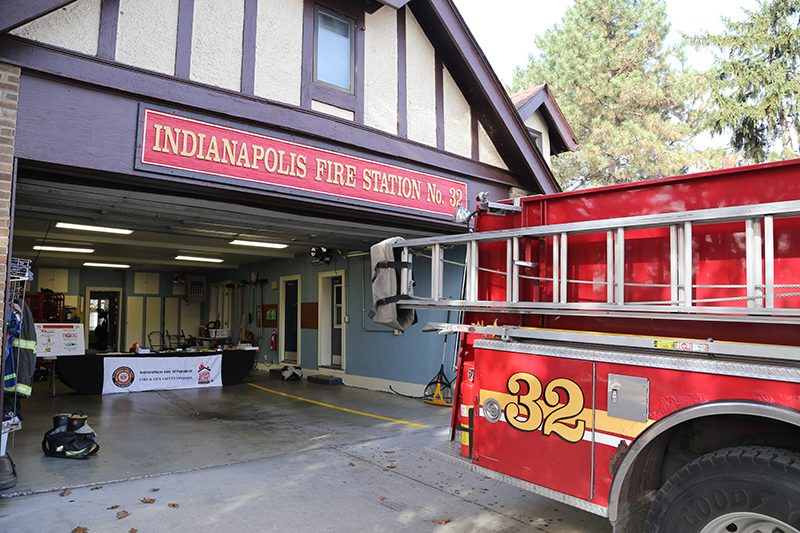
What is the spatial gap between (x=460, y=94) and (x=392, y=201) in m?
2.47

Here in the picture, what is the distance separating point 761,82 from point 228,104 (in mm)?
17119

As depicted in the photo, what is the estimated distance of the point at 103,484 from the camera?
5.17 meters

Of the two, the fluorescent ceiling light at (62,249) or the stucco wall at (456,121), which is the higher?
the stucco wall at (456,121)

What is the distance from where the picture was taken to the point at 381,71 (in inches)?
300

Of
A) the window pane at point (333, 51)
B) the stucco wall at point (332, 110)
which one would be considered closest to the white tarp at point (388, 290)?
the stucco wall at point (332, 110)

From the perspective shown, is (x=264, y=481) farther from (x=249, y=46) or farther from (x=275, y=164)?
(x=249, y=46)

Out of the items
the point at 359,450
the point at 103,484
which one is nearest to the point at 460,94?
the point at 359,450

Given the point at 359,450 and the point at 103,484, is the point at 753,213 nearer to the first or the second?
the point at 359,450

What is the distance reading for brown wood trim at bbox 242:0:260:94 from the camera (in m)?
6.14

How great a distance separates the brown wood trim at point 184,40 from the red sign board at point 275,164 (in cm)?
53

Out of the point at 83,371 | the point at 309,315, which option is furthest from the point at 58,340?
the point at 309,315

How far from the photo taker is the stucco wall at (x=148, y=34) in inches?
209

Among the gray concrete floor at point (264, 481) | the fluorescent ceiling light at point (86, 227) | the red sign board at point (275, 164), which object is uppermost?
the red sign board at point (275, 164)

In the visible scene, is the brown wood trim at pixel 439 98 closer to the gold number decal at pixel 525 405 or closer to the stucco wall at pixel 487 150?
the stucco wall at pixel 487 150
